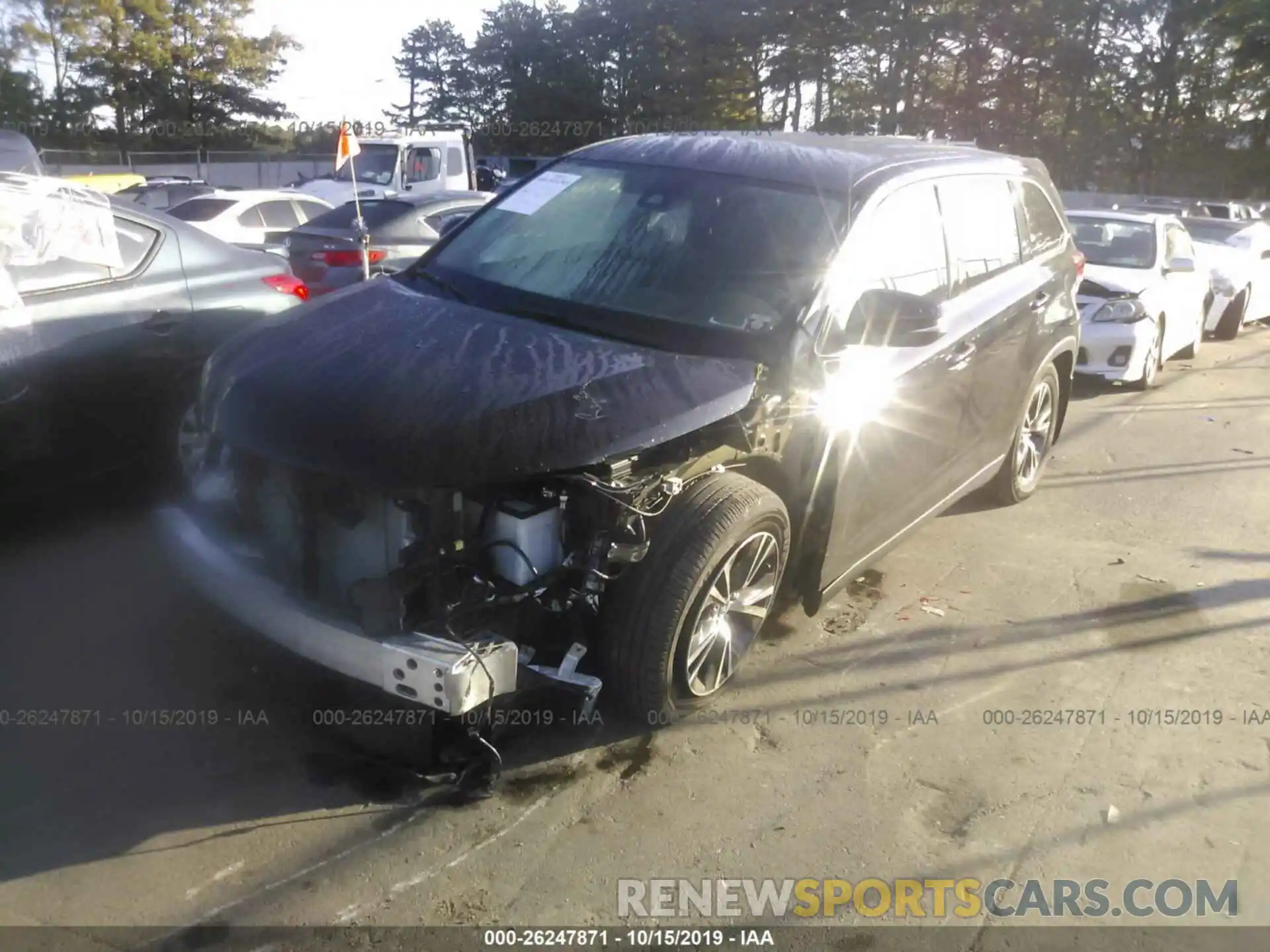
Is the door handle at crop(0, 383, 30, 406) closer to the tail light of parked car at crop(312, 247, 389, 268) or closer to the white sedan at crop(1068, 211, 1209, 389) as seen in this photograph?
the tail light of parked car at crop(312, 247, 389, 268)

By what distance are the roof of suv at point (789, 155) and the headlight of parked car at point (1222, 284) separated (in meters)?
8.88

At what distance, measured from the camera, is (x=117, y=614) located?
14.3ft

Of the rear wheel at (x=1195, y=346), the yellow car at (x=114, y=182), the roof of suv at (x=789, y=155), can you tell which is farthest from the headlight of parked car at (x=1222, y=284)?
the yellow car at (x=114, y=182)

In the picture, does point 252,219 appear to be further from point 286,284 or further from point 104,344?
point 104,344

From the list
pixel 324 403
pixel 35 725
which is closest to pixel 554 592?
pixel 324 403

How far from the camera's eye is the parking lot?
3070 mm

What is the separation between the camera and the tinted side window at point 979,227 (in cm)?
484

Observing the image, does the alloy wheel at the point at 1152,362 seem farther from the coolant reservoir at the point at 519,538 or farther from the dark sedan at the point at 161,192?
the dark sedan at the point at 161,192

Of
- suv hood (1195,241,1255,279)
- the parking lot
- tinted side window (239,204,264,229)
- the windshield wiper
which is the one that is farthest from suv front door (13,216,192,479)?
suv hood (1195,241,1255,279)

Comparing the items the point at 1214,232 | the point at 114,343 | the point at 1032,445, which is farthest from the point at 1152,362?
the point at 114,343

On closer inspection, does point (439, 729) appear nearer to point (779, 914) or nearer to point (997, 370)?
point (779, 914)

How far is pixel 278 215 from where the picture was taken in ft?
49.4

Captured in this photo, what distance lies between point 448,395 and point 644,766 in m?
1.38

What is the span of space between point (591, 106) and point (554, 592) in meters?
48.7
